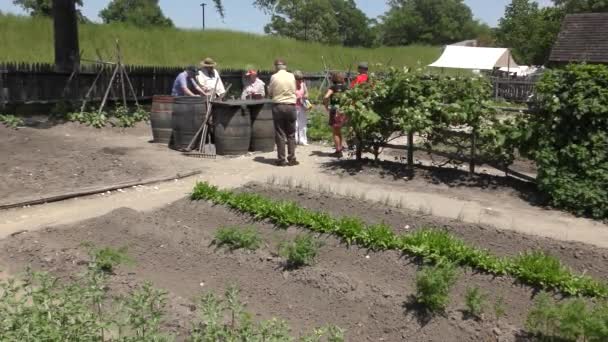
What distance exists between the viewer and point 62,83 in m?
17.7

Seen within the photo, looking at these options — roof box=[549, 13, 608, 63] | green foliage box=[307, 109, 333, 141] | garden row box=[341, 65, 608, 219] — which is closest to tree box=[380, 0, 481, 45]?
roof box=[549, 13, 608, 63]

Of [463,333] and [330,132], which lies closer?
[463,333]

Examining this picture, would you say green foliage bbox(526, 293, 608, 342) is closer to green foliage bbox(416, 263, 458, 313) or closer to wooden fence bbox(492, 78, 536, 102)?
green foliage bbox(416, 263, 458, 313)

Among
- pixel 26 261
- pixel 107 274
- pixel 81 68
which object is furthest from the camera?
pixel 81 68

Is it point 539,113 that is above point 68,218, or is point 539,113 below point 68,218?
above

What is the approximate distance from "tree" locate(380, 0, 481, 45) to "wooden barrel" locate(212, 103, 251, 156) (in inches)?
3959

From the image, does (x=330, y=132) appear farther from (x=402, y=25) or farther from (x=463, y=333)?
(x=402, y=25)

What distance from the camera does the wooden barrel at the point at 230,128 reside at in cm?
1220

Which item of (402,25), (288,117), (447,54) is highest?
(402,25)

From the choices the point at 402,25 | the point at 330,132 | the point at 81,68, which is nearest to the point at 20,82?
the point at 81,68

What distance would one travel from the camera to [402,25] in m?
110

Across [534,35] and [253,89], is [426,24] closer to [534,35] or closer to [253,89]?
[534,35]

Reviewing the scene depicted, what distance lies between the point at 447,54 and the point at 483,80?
29.5 metres

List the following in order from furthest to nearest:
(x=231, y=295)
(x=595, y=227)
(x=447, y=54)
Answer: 1. (x=447, y=54)
2. (x=595, y=227)
3. (x=231, y=295)
